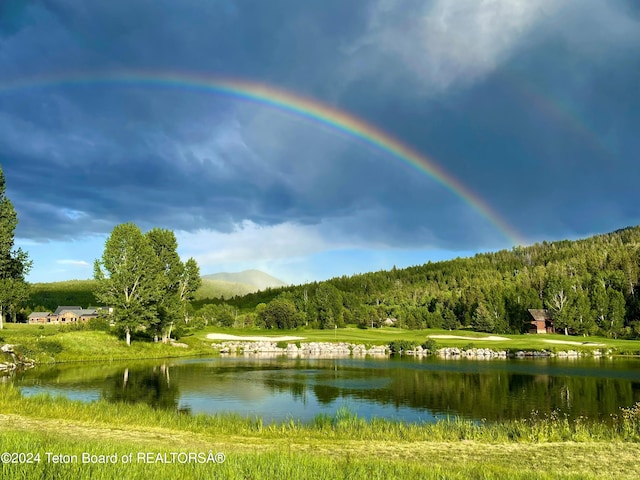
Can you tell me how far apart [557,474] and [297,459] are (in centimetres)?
622

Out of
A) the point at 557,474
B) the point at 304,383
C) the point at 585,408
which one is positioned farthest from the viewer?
the point at 304,383

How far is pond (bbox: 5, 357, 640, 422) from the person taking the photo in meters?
28.2

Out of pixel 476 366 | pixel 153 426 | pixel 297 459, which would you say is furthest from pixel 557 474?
pixel 476 366

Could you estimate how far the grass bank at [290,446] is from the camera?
9891mm

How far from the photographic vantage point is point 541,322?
11612 centimetres

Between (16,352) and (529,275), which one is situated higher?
(529,275)

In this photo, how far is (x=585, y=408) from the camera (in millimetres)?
29266

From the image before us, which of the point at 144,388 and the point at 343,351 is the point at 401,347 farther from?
the point at 144,388

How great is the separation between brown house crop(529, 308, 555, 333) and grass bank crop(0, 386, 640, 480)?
98.5 meters

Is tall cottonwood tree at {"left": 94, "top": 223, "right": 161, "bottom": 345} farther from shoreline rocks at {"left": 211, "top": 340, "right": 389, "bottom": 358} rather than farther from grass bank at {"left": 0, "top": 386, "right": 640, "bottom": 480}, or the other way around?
grass bank at {"left": 0, "top": 386, "right": 640, "bottom": 480}

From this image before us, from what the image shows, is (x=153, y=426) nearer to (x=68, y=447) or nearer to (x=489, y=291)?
(x=68, y=447)

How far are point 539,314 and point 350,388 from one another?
97701 millimetres

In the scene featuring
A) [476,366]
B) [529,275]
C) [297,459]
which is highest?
[529,275]

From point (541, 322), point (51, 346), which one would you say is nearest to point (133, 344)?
point (51, 346)
